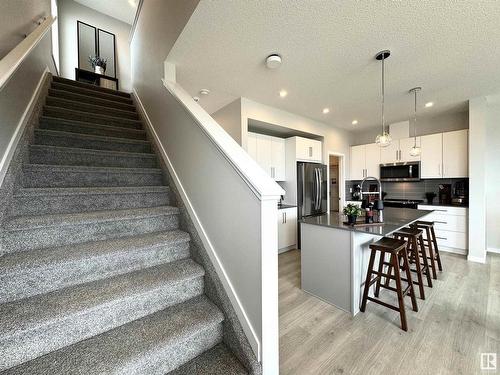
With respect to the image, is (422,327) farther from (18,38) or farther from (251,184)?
(18,38)

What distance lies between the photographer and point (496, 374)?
1.41 m

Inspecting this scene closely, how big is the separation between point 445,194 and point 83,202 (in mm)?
5727

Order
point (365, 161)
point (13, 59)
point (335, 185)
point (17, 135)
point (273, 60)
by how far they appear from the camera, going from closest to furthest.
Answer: point (13, 59), point (17, 135), point (273, 60), point (365, 161), point (335, 185)

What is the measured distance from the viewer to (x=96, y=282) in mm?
1322

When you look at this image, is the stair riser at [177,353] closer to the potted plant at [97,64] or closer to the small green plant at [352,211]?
the small green plant at [352,211]

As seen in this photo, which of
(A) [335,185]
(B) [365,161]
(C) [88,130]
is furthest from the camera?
(A) [335,185]

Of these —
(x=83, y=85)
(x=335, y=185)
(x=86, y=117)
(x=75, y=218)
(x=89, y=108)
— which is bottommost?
(x=75, y=218)

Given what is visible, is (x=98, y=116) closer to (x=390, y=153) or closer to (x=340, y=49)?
(x=340, y=49)

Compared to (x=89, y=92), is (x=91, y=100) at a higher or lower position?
lower

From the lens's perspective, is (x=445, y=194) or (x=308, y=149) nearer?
(x=445, y=194)

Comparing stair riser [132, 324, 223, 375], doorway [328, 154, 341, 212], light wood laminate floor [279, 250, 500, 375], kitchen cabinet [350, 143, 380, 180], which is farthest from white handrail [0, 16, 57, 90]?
kitchen cabinet [350, 143, 380, 180]

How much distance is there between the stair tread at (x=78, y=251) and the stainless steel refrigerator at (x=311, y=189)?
2860 mm

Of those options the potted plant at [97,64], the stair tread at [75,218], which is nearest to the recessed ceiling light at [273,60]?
the stair tread at [75,218]

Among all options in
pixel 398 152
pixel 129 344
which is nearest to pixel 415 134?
pixel 398 152
